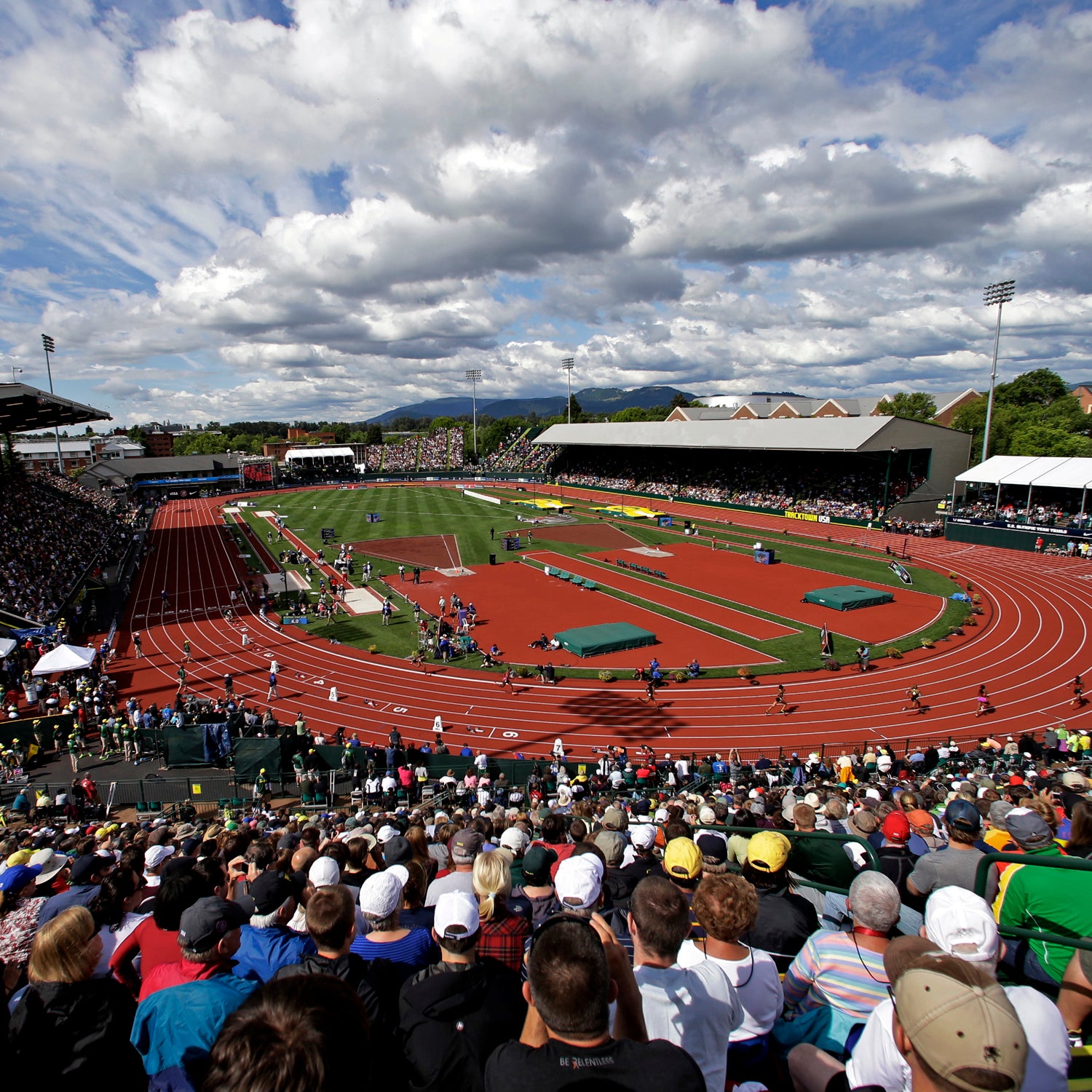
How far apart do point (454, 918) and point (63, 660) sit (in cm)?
2628

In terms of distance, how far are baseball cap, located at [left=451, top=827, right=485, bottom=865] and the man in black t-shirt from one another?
434cm

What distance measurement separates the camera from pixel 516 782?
18656 mm

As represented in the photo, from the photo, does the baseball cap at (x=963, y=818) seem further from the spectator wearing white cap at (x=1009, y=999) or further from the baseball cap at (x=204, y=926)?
the baseball cap at (x=204, y=926)

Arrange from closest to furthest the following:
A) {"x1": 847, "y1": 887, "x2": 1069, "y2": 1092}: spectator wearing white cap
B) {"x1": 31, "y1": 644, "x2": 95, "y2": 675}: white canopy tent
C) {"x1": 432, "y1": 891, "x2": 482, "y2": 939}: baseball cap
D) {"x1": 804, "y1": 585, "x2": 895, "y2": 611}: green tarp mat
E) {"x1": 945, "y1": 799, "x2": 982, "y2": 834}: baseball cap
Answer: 1. {"x1": 847, "y1": 887, "x2": 1069, "y2": 1092}: spectator wearing white cap
2. {"x1": 432, "y1": 891, "x2": 482, "y2": 939}: baseball cap
3. {"x1": 945, "y1": 799, "x2": 982, "y2": 834}: baseball cap
4. {"x1": 31, "y1": 644, "x2": 95, "y2": 675}: white canopy tent
5. {"x1": 804, "y1": 585, "x2": 895, "y2": 611}: green tarp mat

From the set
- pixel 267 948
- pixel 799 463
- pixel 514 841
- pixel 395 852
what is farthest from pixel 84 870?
pixel 799 463

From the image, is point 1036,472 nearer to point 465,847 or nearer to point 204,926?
point 465,847

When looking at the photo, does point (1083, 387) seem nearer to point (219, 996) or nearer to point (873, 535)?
point (873, 535)

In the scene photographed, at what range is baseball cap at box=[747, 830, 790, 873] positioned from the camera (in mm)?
5035

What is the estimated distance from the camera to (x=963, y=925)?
356 cm

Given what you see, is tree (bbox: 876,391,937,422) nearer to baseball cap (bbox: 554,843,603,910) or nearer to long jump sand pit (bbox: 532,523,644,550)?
long jump sand pit (bbox: 532,523,644,550)

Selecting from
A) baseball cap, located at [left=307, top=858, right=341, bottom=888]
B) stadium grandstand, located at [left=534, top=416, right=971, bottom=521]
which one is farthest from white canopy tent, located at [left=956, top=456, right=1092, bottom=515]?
baseball cap, located at [left=307, top=858, right=341, bottom=888]

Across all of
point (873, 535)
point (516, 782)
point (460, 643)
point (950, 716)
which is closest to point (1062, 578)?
point (873, 535)

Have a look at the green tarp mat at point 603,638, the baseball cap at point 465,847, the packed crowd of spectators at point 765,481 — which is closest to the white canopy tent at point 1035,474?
the packed crowd of spectators at point 765,481

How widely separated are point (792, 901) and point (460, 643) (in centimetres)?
2708
